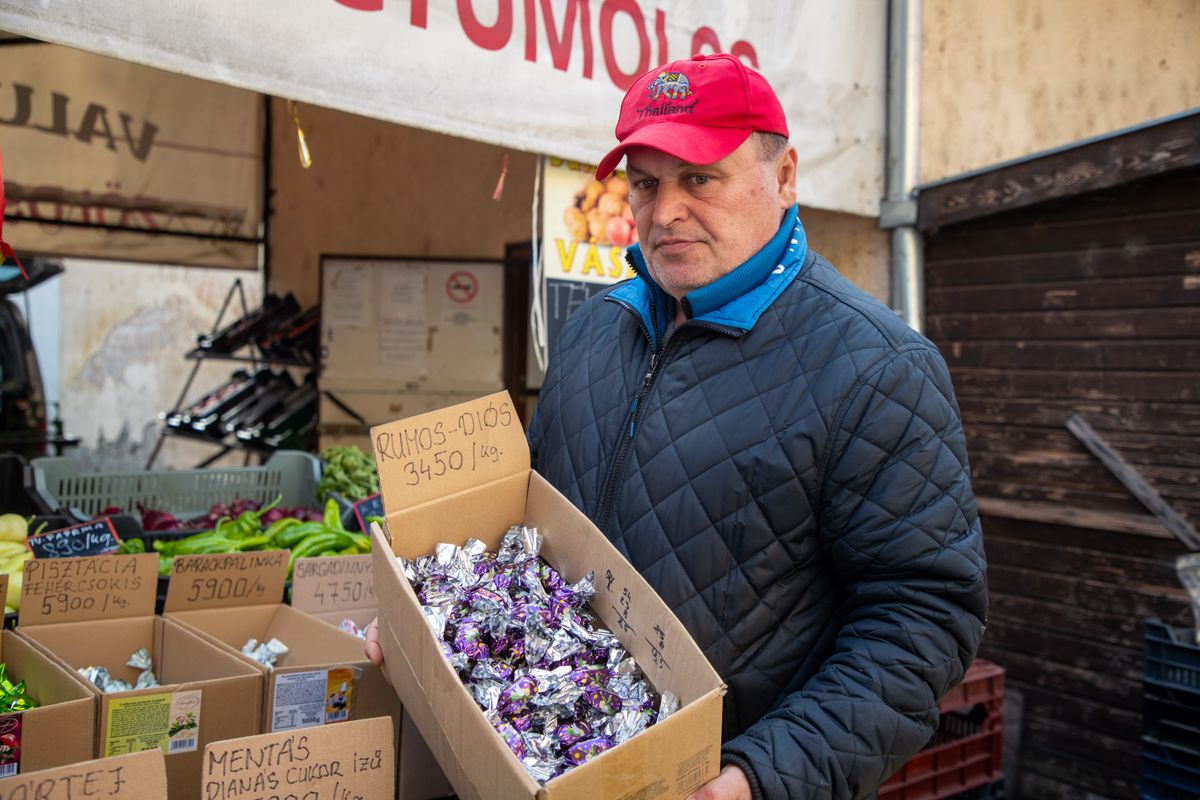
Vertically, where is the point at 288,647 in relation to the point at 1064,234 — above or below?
below

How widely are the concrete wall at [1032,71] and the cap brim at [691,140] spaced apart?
3468mm

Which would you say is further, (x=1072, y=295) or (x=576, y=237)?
(x=1072, y=295)

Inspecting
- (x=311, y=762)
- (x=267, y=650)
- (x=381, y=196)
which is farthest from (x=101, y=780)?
(x=381, y=196)

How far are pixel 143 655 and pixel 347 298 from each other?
4.58 meters

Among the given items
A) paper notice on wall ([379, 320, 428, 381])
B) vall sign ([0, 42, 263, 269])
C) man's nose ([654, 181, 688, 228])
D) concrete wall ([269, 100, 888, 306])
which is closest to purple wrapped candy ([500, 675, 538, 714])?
man's nose ([654, 181, 688, 228])

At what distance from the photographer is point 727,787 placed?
1.41m

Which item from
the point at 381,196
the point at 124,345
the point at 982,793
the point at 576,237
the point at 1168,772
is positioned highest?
the point at 381,196

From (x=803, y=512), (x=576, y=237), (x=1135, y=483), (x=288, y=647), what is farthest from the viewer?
(x=1135, y=483)

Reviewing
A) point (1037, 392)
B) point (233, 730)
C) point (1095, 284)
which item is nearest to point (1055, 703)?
point (1037, 392)

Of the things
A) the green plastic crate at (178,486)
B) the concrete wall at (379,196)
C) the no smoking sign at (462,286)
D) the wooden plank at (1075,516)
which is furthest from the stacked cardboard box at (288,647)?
the no smoking sign at (462,286)

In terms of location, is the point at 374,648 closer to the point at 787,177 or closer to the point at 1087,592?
the point at 787,177

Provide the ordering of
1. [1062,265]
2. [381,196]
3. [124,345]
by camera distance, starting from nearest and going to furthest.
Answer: [1062,265], [381,196], [124,345]

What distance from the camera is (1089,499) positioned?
4230 millimetres

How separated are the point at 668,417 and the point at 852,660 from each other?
53 centimetres
